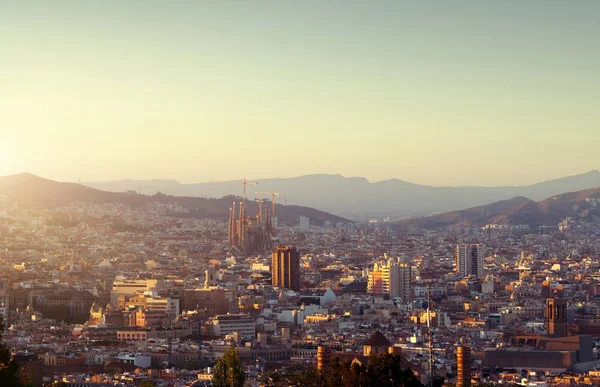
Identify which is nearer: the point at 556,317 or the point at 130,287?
the point at 556,317

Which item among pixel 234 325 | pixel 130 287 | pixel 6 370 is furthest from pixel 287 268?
pixel 6 370

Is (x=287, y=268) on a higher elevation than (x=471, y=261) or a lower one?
lower

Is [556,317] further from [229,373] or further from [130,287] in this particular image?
[130,287]

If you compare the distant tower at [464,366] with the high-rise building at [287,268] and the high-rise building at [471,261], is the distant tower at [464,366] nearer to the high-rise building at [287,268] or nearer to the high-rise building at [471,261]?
the high-rise building at [287,268]

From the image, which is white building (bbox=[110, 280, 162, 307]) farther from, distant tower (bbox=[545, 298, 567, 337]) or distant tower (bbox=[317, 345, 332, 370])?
distant tower (bbox=[317, 345, 332, 370])

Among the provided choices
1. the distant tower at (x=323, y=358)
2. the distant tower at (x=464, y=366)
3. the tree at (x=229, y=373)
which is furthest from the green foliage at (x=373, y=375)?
the distant tower at (x=323, y=358)

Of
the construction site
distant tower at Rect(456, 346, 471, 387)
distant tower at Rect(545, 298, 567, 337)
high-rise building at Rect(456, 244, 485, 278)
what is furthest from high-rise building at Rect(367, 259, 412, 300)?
distant tower at Rect(456, 346, 471, 387)
